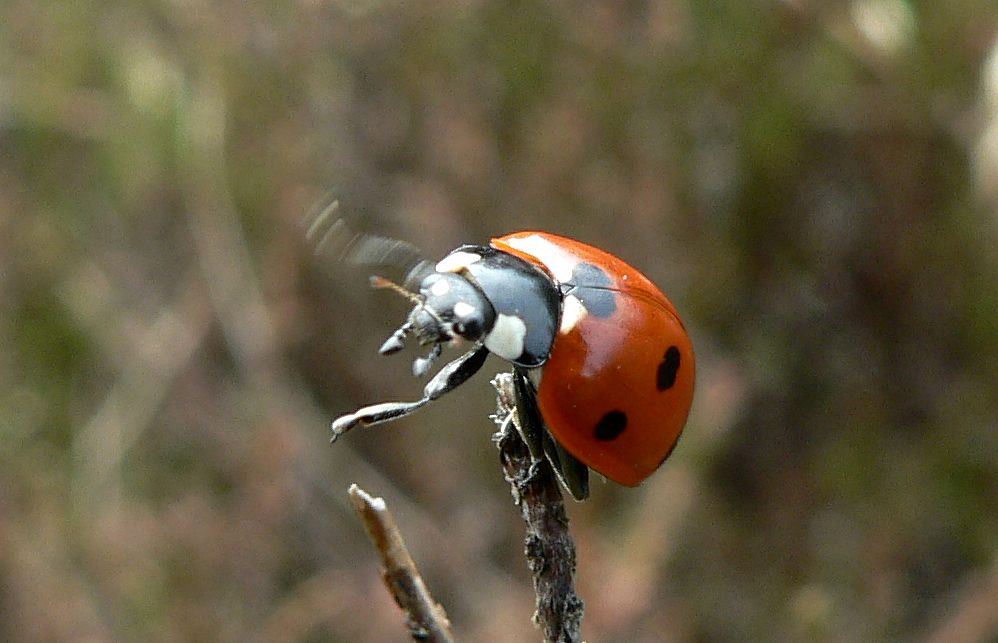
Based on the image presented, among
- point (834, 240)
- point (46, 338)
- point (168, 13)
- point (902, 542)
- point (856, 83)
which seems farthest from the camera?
point (46, 338)

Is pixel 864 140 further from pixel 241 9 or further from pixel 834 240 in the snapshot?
pixel 241 9

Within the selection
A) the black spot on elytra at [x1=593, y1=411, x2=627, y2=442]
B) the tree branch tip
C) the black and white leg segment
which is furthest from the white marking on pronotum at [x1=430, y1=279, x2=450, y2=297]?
the tree branch tip

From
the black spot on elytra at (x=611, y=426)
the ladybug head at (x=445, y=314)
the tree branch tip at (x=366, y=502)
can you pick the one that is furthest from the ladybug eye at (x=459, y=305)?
the tree branch tip at (x=366, y=502)

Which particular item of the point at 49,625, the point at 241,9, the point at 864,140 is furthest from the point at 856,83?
the point at 49,625

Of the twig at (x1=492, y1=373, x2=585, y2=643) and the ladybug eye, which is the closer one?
the twig at (x1=492, y1=373, x2=585, y2=643)

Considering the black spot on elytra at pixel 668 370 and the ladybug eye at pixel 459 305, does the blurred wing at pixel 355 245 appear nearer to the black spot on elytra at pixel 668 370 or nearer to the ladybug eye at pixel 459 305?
the ladybug eye at pixel 459 305

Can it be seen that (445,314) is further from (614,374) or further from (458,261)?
(614,374)

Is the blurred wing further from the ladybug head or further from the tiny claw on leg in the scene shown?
the tiny claw on leg

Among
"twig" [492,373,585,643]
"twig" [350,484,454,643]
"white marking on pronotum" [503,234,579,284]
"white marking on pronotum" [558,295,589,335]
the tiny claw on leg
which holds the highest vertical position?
"white marking on pronotum" [503,234,579,284]
